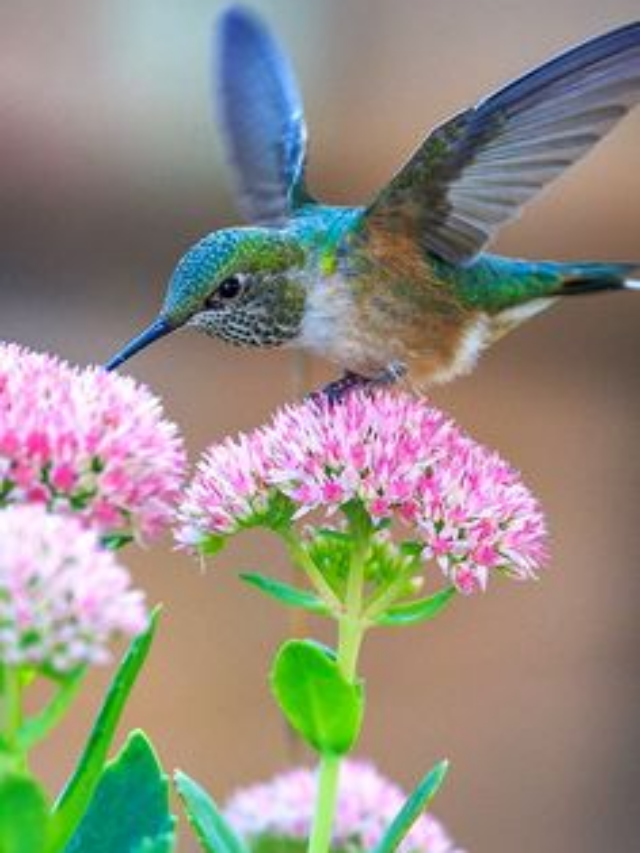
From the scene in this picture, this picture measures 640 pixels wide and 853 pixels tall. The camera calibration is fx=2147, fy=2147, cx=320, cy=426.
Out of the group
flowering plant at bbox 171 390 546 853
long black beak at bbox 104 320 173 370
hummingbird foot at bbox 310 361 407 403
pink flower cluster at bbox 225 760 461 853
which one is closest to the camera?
flowering plant at bbox 171 390 546 853

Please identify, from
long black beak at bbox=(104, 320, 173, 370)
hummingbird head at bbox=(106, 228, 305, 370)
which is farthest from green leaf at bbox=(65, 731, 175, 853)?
hummingbird head at bbox=(106, 228, 305, 370)

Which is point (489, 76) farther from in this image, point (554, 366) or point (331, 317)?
point (331, 317)

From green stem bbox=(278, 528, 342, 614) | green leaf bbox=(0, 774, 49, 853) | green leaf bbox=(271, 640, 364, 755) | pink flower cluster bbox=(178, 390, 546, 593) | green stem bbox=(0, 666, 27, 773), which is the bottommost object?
green leaf bbox=(0, 774, 49, 853)

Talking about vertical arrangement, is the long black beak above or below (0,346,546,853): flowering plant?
above

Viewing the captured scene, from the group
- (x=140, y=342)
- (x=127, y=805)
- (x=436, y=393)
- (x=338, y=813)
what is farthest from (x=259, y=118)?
(x=436, y=393)

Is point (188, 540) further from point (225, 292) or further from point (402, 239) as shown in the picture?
point (402, 239)

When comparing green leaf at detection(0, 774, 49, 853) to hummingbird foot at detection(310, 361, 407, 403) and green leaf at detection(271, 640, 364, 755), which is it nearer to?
green leaf at detection(271, 640, 364, 755)

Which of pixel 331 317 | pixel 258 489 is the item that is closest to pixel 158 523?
pixel 258 489
